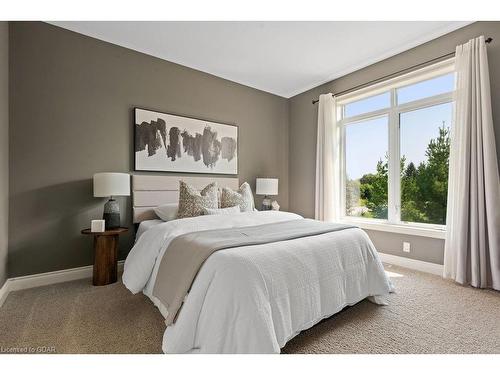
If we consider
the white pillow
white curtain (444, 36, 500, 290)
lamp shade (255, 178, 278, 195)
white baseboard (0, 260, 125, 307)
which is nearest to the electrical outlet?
white curtain (444, 36, 500, 290)

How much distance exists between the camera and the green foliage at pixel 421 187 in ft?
9.75

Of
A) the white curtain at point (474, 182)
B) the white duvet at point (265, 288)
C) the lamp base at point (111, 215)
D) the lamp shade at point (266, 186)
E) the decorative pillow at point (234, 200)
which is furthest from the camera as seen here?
the lamp shade at point (266, 186)

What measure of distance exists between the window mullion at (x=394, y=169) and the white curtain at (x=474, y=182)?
710 mm

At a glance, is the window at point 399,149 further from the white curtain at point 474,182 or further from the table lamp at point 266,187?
the table lamp at point 266,187

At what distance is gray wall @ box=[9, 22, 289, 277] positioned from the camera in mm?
2496

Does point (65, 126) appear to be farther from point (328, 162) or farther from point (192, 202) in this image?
point (328, 162)

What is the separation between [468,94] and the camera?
8.33ft

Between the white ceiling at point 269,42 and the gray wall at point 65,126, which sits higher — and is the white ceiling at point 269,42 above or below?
above

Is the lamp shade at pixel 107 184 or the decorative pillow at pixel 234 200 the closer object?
the lamp shade at pixel 107 184

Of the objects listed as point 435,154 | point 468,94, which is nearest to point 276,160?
point 435,154

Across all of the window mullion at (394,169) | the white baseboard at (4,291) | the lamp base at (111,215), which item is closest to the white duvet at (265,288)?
the lamp base at (111,215)

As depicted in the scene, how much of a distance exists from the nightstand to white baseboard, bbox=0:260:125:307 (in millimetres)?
352
